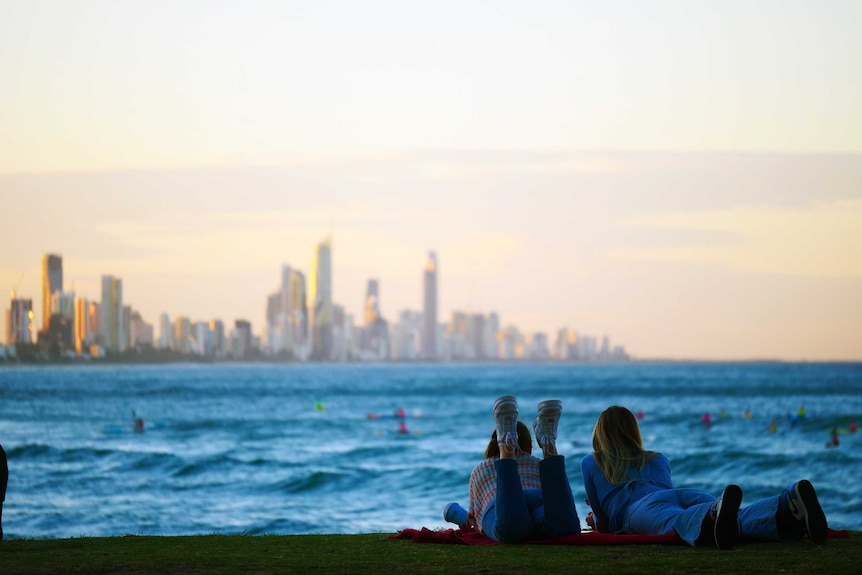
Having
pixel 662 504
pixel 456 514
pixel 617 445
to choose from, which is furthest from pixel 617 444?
pixel 456 514

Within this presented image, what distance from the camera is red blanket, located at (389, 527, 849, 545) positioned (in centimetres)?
820

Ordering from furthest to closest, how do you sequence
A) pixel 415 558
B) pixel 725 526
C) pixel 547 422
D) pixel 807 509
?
pixel 415 558 → pixel 547 422 → pixel 725 526 → pixel 807 509

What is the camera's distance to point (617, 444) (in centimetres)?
845

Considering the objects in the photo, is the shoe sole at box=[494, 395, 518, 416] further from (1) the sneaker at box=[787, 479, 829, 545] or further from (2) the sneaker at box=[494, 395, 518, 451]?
(1) the sneaker at box=[787, 479, 829, 545]

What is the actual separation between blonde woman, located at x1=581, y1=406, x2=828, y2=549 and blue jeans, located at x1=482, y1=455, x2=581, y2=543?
0.32 m

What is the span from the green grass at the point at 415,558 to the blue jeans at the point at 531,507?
165mm

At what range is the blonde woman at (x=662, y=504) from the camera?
25.1ft

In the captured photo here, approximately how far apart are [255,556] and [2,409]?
70.3 meters

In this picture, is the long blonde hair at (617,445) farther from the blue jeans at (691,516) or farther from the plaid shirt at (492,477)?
the plaid shirt at (492,477)

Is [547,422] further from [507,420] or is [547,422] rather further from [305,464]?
[305,464]

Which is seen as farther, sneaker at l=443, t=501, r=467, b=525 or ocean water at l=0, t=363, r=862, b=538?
ocean water at l=0, t=363, r=862, b=538

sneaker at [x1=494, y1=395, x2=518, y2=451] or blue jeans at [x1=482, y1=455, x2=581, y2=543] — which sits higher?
sneaker at [x1=494, y1=395, x2=518, y2=451]

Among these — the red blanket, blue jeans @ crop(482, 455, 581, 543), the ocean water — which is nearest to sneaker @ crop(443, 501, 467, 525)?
the red blanket

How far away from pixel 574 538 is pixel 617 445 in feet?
2.45
